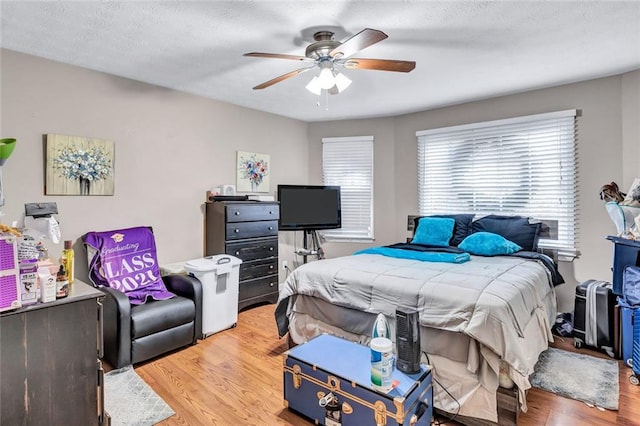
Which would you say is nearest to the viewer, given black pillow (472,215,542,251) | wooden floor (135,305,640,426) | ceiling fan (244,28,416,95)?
wooden floor (135,305,640,426)

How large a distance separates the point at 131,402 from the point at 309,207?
3.00 meters

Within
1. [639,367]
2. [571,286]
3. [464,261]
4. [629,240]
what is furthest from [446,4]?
[571,286]

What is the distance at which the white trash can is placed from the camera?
3.13m

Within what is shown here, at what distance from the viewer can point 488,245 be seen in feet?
10.7

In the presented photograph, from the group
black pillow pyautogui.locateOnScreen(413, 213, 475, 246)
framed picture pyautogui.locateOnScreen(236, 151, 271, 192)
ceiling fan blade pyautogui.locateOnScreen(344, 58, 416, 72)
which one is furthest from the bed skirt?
framed picture pyautogui.locateOnScreen(236, 151, 271, 192)

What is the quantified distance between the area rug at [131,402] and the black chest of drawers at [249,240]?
1450 mm

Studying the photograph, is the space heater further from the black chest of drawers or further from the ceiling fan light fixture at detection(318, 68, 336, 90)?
the black chest of drawers

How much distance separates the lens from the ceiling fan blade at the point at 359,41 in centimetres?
180

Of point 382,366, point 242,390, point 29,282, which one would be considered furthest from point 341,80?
point 242,390

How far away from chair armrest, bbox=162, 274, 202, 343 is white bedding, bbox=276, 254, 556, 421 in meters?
0.80

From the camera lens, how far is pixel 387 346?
1660mm

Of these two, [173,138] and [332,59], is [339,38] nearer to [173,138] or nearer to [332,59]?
[332,59]

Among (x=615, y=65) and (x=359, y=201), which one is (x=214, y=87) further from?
(x=615, y=65)

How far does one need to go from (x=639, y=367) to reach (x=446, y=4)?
2.83m
